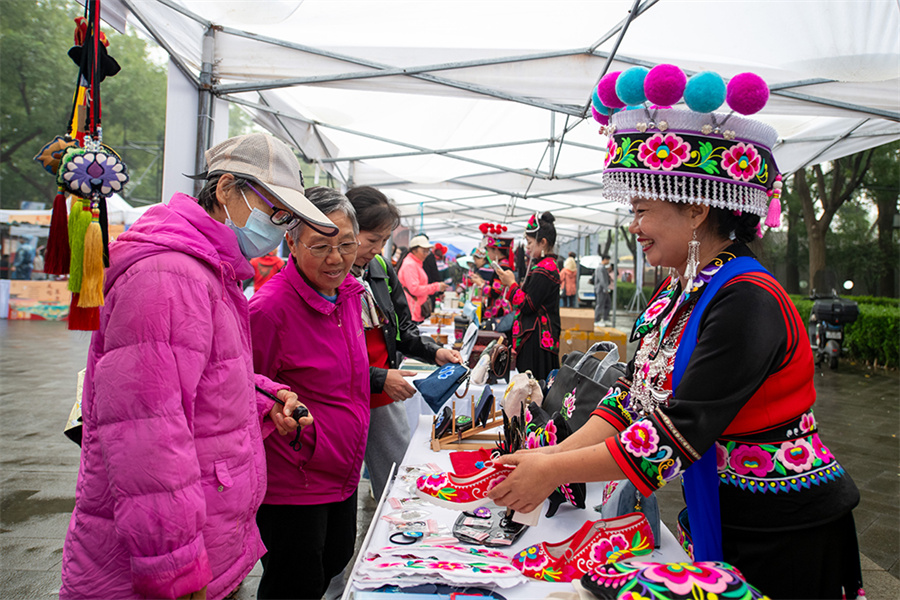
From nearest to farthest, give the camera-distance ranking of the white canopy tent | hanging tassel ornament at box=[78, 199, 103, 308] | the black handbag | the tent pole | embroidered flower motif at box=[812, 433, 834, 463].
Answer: hanging tassel ornament at box=[78, 199, 103, 308] → embroidered flower motif at box=[812, 433, 834, 463] → the black handbag → the white canopy tent → the tent pole

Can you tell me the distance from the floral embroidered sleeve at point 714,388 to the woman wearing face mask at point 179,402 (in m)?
0.88

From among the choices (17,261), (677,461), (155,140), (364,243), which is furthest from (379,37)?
(155,140)

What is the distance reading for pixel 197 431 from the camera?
4.13ft

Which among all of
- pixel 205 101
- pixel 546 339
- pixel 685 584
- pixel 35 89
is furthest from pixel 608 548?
pixel 35 89

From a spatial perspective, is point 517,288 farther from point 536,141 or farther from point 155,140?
point 155,140

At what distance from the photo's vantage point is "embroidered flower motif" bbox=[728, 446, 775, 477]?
1.21 metres

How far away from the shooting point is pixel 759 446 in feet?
3.97

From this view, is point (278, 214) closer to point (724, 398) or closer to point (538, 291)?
point (724, 398)

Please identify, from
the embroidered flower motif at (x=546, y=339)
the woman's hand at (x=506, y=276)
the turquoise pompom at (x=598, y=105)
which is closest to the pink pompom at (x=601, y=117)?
the turquoise pompom at (x=598, y=105)

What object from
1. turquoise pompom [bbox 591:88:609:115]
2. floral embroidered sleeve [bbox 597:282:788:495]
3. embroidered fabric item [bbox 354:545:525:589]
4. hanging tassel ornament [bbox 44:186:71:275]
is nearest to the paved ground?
hanging tassel ornament [bbox 44:186:71:275]

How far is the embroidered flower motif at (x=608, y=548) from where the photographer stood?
1.38 m

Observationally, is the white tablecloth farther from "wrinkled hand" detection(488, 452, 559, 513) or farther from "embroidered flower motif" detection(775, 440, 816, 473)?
"embroidered flower motif" detection(775, 440, 816, 473)

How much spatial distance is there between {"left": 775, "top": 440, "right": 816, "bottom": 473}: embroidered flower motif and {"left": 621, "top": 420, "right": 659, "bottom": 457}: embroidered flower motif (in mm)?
274

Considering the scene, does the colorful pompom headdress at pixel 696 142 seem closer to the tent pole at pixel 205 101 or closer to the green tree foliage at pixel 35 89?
the tent pole at pixel 205 101
